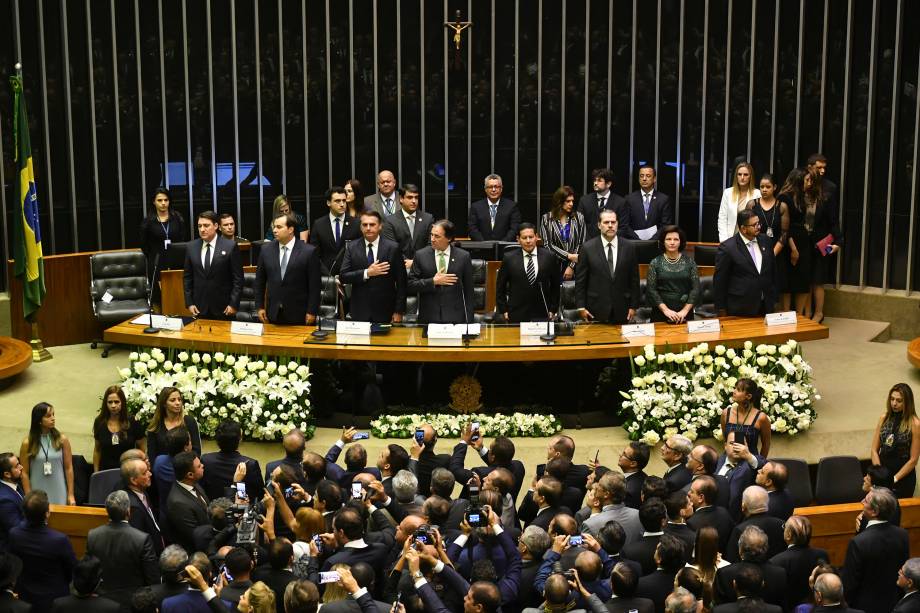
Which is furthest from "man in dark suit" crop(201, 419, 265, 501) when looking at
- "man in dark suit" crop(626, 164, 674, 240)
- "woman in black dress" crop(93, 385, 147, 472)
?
"man in dark suit" crop(626, 164, 674, 240)

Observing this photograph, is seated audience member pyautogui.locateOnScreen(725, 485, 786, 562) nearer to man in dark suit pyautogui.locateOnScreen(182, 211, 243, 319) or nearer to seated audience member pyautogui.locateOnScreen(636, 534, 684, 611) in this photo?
seated audience member pyautogui.locateOnScreen(636, 534, 684, 611)

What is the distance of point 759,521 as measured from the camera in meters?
6.32

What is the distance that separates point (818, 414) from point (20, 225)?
598 centimetres

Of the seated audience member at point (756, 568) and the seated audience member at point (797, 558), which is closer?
the seated audience member at point (756, 568)

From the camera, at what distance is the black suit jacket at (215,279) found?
9.87 meters

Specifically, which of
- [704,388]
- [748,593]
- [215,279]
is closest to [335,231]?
[215,279]

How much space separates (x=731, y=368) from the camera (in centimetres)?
882

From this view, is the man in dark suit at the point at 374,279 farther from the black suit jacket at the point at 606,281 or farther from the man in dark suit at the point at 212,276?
the black suit jacket at the point at 606,281

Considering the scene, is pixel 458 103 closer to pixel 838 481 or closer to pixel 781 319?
pixel 781 319

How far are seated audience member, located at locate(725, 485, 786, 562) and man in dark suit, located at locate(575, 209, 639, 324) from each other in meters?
3.20

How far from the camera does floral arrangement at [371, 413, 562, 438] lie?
8.85 meters

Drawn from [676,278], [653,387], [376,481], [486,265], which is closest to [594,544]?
[376,481]

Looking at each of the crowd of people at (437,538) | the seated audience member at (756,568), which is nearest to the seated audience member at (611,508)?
the crowd of people at (437,538)

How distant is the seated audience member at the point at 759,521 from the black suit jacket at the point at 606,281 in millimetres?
3203
